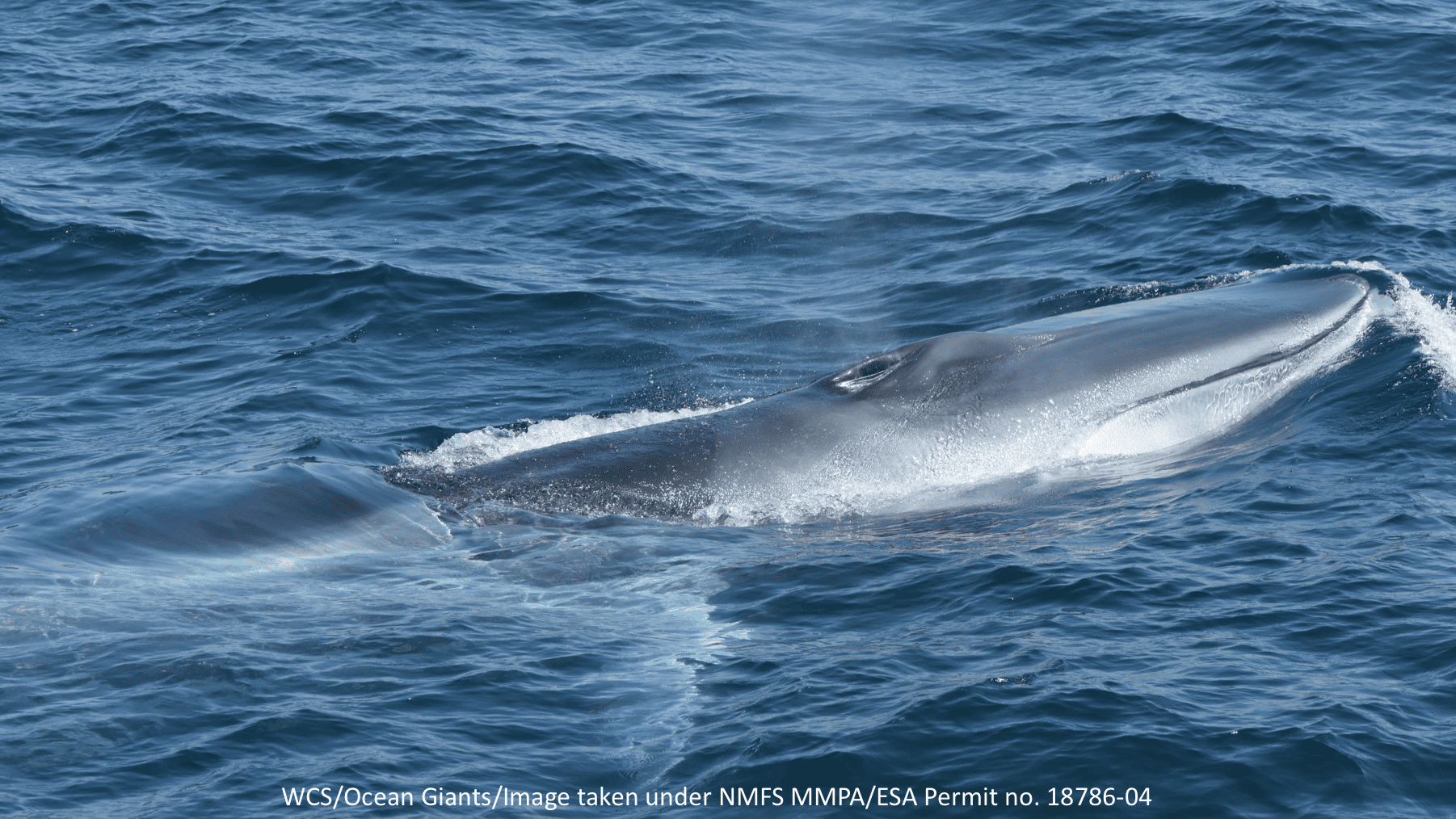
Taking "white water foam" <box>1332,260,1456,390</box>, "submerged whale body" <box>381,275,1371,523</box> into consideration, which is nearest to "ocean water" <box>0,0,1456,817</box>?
"white water foam" <box>1332,260,1456,390</box>

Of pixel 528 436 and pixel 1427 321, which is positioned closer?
pixel 528 436

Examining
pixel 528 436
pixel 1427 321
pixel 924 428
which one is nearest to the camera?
pixel 924 428

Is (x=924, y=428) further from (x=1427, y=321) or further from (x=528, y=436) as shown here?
(x=1427, y=321)

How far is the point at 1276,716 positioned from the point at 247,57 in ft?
112

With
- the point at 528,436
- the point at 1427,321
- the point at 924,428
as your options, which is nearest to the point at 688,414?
the point at 528,436

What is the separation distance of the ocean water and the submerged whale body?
27 centimetres

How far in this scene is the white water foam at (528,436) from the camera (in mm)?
17734

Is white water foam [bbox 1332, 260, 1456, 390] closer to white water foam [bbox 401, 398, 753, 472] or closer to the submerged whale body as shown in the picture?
the submerged whale body

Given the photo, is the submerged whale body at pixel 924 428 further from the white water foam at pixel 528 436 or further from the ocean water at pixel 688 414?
the white water foam at pixel 528 436

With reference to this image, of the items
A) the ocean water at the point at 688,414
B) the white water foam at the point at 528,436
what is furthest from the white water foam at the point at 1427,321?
the white water foam at the point at 528,436

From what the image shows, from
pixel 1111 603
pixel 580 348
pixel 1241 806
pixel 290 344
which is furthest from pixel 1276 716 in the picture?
pixel 290 344

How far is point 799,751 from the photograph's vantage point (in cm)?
1108

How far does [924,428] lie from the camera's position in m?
16.0

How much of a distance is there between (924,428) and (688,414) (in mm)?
4004
